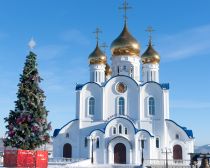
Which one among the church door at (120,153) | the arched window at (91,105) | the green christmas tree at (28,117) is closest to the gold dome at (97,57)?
the arched window at (91,105)

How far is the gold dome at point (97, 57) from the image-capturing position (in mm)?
44594

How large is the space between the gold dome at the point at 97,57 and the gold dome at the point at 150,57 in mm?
4449

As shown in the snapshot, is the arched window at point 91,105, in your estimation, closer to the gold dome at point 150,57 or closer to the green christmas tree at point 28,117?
the gold dome at point 150,57

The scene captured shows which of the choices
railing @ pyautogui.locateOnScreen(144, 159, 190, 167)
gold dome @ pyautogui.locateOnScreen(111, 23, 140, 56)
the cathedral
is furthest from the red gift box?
gold dome @ pyautogui.locateOnScreen(111, 23, 140, 56)

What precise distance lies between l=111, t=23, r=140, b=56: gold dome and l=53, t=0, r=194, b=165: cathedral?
108 millimetres

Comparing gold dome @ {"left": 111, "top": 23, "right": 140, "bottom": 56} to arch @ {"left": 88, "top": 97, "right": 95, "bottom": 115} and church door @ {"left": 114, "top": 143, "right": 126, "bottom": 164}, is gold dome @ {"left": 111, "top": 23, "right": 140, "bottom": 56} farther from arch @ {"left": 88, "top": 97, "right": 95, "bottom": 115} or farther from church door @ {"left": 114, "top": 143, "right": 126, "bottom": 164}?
church door @ {"left": 114, "top": 143, "right": 126, "bottom": 164}

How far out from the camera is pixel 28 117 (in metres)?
20.8

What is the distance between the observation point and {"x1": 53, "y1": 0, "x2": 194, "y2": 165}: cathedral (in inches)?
1497

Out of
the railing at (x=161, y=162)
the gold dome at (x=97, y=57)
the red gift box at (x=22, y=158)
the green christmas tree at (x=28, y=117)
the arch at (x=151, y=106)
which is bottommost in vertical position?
the railing at (x=161, y=162)

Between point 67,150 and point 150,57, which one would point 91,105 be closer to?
point 67,150

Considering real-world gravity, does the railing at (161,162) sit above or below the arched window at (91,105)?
below

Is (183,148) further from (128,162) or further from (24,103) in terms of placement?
(24,103)

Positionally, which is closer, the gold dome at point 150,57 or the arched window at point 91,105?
the arched window at point 91,105

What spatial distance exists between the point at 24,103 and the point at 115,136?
59.6 ft
